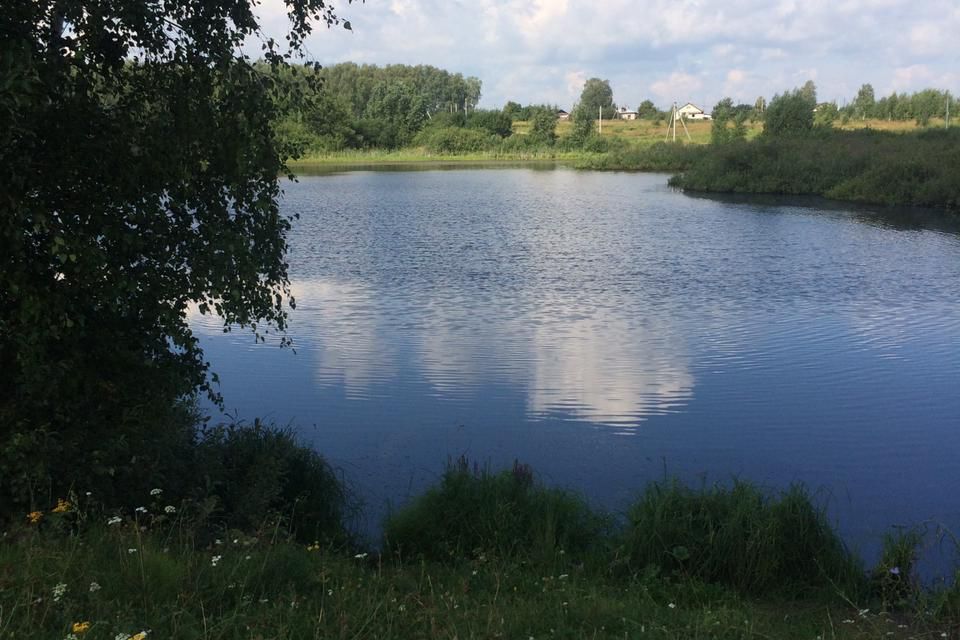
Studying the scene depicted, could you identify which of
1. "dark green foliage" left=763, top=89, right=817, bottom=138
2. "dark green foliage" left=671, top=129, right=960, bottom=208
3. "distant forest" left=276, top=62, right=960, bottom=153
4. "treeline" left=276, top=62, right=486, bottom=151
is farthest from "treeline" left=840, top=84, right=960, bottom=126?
"treeline" left=276, top=62, right=486, bottom=151

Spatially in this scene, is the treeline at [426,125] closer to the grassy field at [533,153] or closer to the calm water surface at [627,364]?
the grassy field at [533,153]

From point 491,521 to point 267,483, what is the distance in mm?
1489

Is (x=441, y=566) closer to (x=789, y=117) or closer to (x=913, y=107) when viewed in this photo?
(x=789, y=117)

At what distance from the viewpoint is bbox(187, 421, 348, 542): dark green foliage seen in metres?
5.85

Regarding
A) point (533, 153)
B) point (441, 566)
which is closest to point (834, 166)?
point (441, 566)

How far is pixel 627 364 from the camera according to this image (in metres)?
11.4

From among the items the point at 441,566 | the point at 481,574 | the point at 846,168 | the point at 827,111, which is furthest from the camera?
the point at 827,111

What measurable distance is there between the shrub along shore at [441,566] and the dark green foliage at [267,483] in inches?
0.7

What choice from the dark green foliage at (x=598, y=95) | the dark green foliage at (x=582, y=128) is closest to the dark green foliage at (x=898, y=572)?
the dark green foliage at (x=582, y=128)

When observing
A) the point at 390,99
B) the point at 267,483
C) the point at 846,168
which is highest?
the point at 390,99

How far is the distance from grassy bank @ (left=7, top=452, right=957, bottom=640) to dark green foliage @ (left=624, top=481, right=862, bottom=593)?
0.04 ft

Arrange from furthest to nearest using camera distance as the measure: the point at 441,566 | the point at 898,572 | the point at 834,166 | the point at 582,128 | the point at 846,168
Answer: the point at 582,128 → the point at 834,166 → the point at 846,168 → the point at 441,566 → the point at 898,572

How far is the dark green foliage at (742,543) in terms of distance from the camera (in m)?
5.52

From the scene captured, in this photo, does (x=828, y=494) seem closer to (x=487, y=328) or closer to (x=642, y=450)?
(x=642, y=450)
